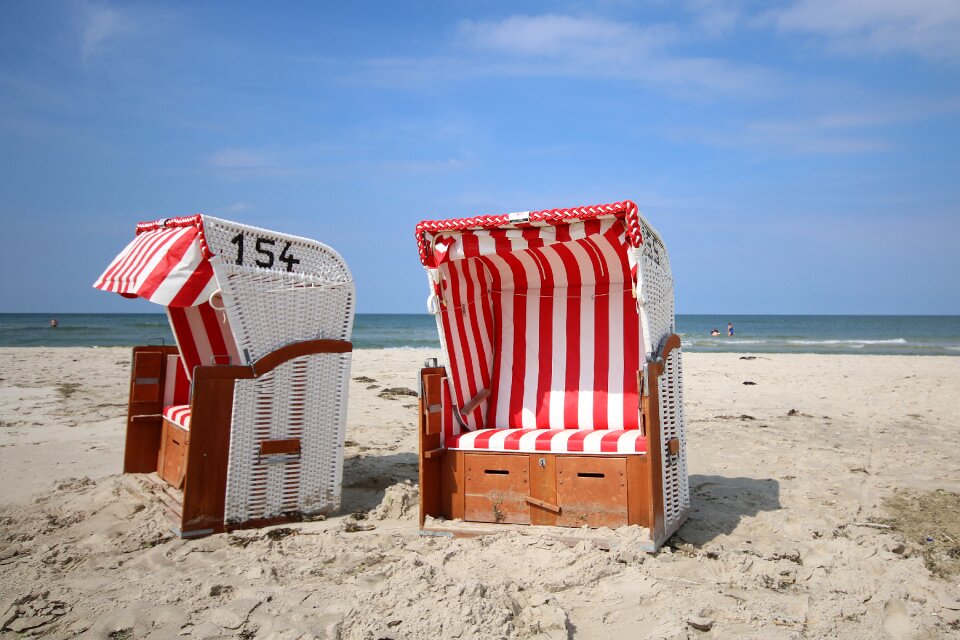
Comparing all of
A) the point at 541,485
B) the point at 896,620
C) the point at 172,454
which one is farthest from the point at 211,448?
the point at 896,620

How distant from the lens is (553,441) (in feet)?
14.1

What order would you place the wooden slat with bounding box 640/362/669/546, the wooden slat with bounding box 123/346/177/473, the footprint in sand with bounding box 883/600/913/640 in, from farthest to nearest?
1. the wooden slat with bounding box 123/346/177/473
2. the wooden slat with bounding box 640/362/669/546
3. the footprint in sand with bounding box 883/600/913/640

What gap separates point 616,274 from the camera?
5152 millimetres

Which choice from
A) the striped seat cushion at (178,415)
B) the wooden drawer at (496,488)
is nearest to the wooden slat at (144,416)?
the striped seat cushion at (178,415)

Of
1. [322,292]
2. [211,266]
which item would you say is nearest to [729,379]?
[322,292]

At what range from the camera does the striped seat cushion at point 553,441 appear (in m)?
4.16

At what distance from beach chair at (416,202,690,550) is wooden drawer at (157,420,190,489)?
6.56 feet

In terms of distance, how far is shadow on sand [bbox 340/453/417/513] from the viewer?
17.0ft

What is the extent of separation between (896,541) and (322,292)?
4.08 metres

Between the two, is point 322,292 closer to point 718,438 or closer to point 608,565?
point 608,565

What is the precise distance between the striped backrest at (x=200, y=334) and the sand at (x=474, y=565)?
1168 millimetres

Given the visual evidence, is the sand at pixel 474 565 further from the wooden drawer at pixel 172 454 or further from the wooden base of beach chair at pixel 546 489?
the wooden drawer at pixel 172 454

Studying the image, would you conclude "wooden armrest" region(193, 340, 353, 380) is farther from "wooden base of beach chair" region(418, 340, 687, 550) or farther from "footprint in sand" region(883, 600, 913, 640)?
"footprint in sand" region(883, 600, 913, 640)

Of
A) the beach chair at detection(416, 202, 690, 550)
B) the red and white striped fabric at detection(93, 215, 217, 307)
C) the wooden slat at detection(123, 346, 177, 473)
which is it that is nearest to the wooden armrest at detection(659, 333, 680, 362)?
the beach chair at detection(416, 202, 690, 550)
